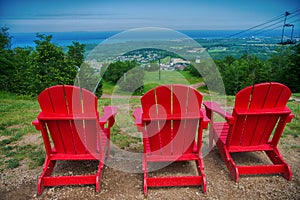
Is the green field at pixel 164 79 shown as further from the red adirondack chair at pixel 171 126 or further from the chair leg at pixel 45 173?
the chair leg at pixel 45 173

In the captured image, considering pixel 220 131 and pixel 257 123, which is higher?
pixel 257 123

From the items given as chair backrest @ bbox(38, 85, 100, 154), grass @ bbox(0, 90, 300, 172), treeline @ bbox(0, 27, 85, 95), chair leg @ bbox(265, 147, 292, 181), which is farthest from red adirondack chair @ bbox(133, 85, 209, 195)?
treeline @ bbox(0, 27, 85, 95)

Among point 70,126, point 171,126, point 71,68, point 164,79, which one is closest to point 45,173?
point 70,126

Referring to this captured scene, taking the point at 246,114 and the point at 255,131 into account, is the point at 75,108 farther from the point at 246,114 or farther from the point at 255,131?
the point at 255,131

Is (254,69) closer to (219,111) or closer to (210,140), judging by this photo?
(210,140)

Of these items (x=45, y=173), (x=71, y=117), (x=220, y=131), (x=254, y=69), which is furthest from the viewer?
(x=254, y=69)
